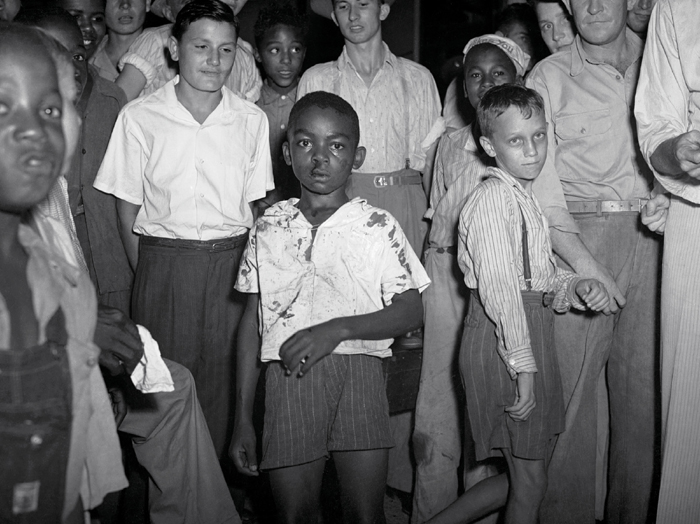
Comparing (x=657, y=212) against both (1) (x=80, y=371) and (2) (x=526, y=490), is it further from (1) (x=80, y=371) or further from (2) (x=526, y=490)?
(1) (x=80, y=371)

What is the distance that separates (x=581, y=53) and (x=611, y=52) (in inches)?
5.0

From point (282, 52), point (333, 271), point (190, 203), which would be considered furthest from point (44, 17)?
point (333, 271)

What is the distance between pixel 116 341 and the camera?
149 centimetres

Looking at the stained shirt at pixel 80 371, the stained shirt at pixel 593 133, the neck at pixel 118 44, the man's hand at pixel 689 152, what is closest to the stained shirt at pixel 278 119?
the neck at pixel 118 44

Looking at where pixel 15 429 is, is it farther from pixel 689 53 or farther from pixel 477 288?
pixel 689 53

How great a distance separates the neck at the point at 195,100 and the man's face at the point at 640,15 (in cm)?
210

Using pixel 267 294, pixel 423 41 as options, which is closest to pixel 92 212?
pixel 267 294

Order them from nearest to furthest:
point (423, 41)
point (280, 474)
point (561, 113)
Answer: point (280, 474)
point (561, 113)
point (423, 41)

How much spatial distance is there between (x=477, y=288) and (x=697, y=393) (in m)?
0.79

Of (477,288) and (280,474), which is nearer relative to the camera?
(280,474)

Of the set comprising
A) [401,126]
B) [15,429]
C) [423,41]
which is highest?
[423,41]

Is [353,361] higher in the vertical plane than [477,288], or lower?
lower

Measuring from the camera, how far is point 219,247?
10.9 ft

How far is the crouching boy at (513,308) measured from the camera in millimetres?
2551
